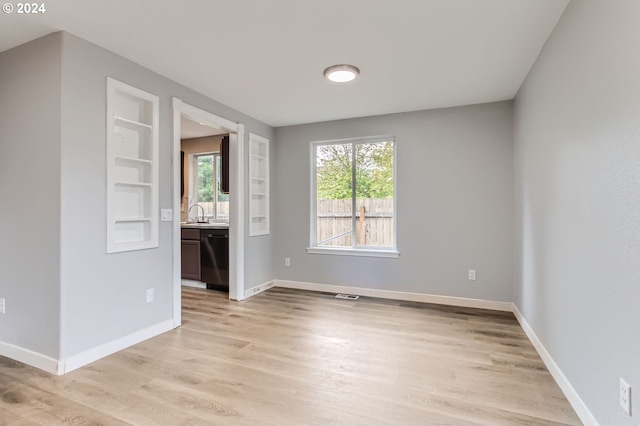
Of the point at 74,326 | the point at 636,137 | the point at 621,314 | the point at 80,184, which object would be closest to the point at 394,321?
the point at 621,314

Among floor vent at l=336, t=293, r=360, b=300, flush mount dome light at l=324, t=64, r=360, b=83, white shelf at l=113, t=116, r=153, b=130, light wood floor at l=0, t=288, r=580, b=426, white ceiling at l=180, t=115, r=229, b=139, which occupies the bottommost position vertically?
light wood floor at l=0, t=288, r=580, b=426

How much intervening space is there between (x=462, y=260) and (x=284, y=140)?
2921 mm

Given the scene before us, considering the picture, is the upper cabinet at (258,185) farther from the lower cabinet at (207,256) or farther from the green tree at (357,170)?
the green tree at (357,170)

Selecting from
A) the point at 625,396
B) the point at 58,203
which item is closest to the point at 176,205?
the point at 58,203

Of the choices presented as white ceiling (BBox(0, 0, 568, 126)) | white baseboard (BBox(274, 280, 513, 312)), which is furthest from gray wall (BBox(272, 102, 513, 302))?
white ceiling (BBox(0, 0, 568, 126))

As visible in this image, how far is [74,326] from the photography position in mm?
2242

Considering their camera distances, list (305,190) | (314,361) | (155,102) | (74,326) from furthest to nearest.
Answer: (305,190) < (155,102) < (314,361) < (74,326)

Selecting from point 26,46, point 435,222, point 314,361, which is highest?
point 26,46

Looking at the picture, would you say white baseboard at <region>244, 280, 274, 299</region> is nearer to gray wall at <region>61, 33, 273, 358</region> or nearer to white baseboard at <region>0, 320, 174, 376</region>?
gray wall at <region>61, 33, 273, 358</region>

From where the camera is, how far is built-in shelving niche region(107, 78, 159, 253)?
2488 millimetres

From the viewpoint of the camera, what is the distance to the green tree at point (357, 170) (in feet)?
14.0

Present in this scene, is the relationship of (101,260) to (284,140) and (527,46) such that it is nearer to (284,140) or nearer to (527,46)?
(284,140)

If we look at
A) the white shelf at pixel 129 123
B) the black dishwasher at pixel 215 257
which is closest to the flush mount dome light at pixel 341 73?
the white shelf at pixel 129 123

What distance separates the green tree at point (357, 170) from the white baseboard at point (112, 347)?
2.63 m
